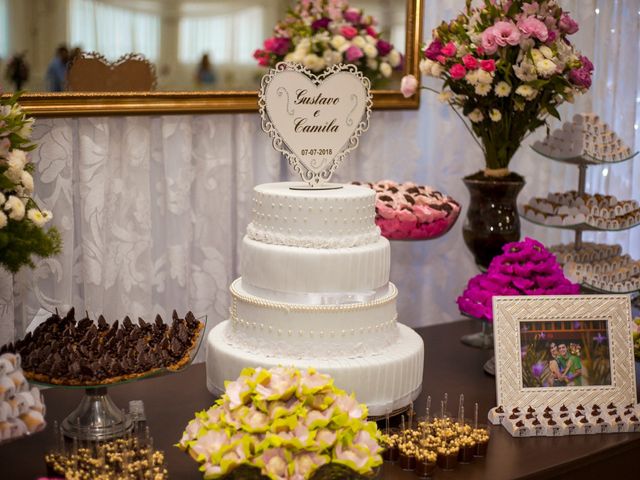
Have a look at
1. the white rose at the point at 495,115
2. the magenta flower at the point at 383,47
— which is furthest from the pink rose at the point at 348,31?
the white rose at the point at 495,115

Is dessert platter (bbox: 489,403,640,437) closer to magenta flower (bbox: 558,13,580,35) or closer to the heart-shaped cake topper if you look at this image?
the heart-shaped cake topper

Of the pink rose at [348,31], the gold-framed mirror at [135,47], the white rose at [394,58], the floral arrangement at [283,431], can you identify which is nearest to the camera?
the floral arrangement at [283,431]

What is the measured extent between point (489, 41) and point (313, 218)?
2.74ft

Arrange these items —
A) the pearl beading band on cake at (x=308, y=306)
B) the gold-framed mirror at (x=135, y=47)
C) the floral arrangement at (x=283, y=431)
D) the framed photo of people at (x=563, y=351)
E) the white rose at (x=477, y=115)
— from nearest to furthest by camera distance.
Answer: the floral arrangement at (x=283, y=431) → the pearl beading band on cake at (x=308, y=306) → the framed photo of people at (x=563, y=351) → the gold-framed mirror at (x=135, y=47) → the white rose at (x=477, y=115)

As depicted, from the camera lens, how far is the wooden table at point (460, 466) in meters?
1.74

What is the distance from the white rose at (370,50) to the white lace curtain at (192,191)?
0.85 ft

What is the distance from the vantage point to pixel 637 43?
135 inches

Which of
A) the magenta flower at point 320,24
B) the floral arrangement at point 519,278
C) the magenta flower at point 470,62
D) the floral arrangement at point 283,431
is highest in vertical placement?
the magenta flower at point 320,24

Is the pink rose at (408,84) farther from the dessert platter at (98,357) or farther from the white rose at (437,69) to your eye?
the dessert platter at (98,357)

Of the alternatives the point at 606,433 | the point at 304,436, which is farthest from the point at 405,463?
the point at 606,433

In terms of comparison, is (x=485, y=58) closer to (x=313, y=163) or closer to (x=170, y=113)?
(x=313, y=163)

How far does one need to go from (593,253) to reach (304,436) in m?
1.60

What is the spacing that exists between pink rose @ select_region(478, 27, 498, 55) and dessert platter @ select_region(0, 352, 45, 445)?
148 centimetres

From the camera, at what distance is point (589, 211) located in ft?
8.68
